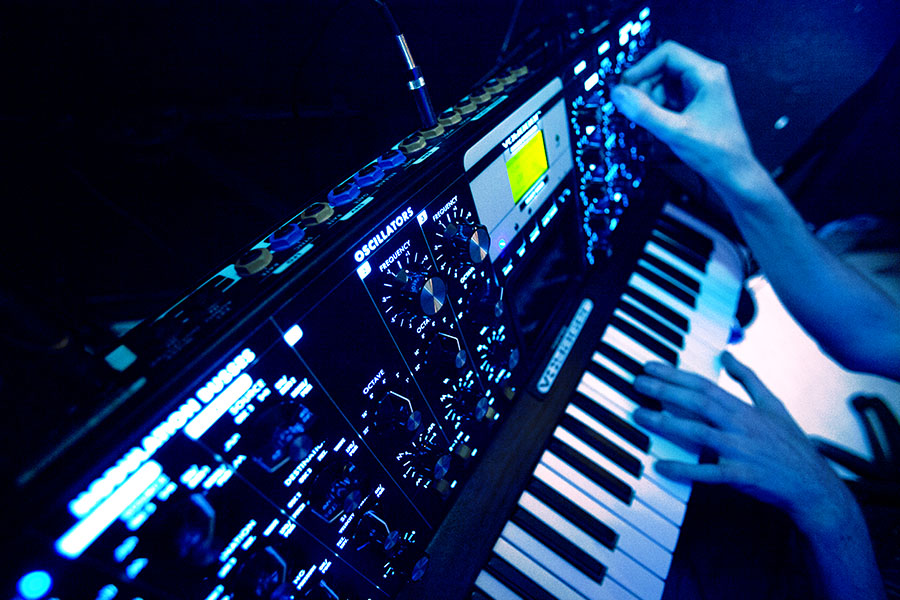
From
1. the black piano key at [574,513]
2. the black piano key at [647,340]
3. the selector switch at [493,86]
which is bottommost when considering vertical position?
the black piano key at [574,513]

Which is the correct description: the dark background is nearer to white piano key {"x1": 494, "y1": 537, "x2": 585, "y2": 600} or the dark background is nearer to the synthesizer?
the synthesizer

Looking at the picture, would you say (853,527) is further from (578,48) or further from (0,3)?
(0,3)

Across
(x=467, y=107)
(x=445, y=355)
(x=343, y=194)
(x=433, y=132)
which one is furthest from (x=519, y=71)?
(x=445, y=355)

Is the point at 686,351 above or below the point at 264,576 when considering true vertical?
above

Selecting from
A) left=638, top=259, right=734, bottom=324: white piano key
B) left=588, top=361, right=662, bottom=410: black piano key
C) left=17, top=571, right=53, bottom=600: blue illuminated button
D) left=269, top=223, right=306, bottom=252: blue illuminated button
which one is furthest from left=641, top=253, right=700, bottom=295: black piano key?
left=17, top=571, right=53, bottom=600: blue illuminated button

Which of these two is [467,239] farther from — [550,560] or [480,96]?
[550,560]

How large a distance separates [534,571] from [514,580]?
0.15ft

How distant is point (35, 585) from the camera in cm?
30

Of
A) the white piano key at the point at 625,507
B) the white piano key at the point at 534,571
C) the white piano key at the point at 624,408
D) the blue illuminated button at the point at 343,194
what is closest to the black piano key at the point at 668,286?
the white piano key at the point at 624,408

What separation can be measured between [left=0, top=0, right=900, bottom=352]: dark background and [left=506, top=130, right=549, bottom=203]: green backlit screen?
1.21ft

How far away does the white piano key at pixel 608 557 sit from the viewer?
0.80 metres

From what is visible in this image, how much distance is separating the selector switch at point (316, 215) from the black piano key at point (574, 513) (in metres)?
0.66

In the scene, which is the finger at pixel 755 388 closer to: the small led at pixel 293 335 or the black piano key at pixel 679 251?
the black piano key at pixel 679 251

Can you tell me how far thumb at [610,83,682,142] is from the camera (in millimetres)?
965
